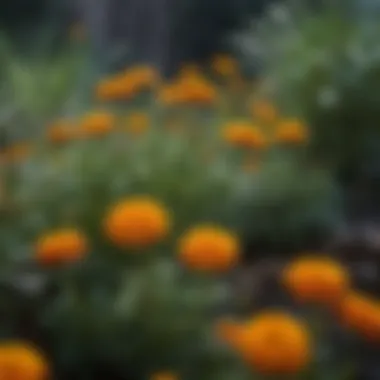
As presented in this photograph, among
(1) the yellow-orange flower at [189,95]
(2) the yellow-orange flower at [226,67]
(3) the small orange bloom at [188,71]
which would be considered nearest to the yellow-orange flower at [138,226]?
(1) the yellow-orange flower at [189,95]

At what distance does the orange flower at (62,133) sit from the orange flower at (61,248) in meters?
0.53

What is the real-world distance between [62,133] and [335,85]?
736mm

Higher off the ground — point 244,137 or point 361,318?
point 244,137

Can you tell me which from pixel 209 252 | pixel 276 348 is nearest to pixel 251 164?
pixel 209 252

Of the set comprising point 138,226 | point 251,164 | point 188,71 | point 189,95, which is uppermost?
point 188,71

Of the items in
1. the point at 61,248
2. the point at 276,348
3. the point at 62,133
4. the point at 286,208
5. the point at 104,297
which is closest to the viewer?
the point at 276,348

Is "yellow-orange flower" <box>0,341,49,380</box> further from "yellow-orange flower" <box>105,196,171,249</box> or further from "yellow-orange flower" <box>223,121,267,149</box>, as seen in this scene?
"yellow-orange flower" <box>223,121,267,149</box>

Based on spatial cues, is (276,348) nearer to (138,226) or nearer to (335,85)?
(138,226)

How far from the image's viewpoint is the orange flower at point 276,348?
1.41m

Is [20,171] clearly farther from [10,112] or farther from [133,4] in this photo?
[133,4]

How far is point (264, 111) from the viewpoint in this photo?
278 centimetres

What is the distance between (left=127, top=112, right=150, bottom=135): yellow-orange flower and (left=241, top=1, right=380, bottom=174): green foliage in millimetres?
388

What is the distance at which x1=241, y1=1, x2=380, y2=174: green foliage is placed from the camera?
2.70m

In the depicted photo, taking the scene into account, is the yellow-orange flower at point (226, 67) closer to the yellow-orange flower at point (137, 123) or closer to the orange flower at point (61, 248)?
the yellow-orange flower at point (137, 123)
